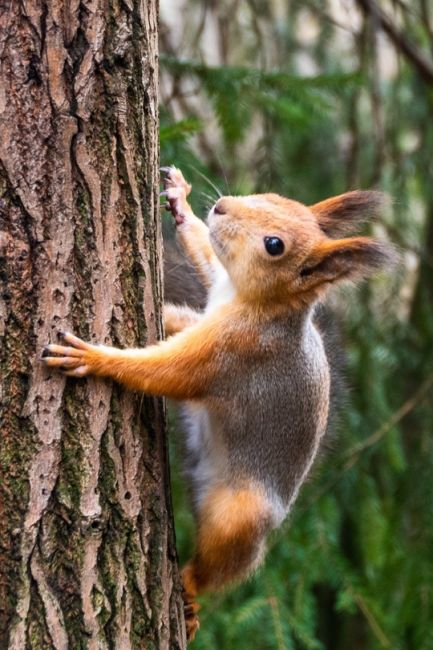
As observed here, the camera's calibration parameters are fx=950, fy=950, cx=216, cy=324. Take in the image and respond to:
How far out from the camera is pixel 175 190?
235 centimetres

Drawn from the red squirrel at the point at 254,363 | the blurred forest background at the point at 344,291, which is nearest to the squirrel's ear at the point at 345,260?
the red squirrel at the point at 254,363

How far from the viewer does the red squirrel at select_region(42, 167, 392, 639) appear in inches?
83.1

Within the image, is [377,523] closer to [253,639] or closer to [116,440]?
[253,639]

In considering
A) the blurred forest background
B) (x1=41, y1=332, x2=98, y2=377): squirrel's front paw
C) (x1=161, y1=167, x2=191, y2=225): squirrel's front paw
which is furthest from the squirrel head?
(x1=41, y1=332, x2=98, y2=377): squirrel's front paw

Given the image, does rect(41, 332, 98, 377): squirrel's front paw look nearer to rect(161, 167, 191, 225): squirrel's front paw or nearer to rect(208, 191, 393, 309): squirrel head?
rect(208, 191, 393, 309): squirrel head

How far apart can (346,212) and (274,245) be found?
0.22 metres

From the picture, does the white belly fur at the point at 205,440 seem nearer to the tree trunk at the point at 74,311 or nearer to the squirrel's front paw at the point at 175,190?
the squirrel's front paw at the point at 175,190

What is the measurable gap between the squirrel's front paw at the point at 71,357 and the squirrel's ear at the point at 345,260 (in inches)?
25.0

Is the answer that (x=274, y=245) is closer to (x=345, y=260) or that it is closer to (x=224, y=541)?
(x=345, y=260)

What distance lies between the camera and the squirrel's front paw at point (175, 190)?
92.3 inches

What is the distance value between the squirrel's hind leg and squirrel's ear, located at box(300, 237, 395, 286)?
1.76 ft

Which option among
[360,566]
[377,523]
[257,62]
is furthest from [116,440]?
[257,62]

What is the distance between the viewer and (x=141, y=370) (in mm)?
1818

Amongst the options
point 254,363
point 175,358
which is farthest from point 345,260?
point 175,358
